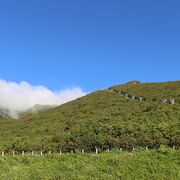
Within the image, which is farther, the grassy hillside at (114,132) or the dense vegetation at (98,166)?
the grassy hillside at (114,132)

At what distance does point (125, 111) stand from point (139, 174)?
41454 millimetres

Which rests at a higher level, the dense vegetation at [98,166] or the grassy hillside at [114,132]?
the grassy hillside at [114,132]

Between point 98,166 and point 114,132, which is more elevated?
point 114,132

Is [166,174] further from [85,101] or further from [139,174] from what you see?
[85,101]

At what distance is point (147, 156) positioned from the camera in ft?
143

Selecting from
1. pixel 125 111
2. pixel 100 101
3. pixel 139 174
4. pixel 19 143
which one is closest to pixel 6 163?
pixel 139 174

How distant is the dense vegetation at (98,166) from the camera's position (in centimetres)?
3853

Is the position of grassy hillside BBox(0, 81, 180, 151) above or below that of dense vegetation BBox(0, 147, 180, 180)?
above

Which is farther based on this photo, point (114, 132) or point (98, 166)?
point (114, 132)

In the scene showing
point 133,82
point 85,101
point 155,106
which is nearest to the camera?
point 155,106

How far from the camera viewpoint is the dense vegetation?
38.5m

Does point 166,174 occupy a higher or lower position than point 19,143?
lower

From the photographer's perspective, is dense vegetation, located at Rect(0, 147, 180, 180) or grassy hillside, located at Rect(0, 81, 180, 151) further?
grassy hillside, located at Rect(0, 81, 180, 151)

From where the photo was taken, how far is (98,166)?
40.7m
